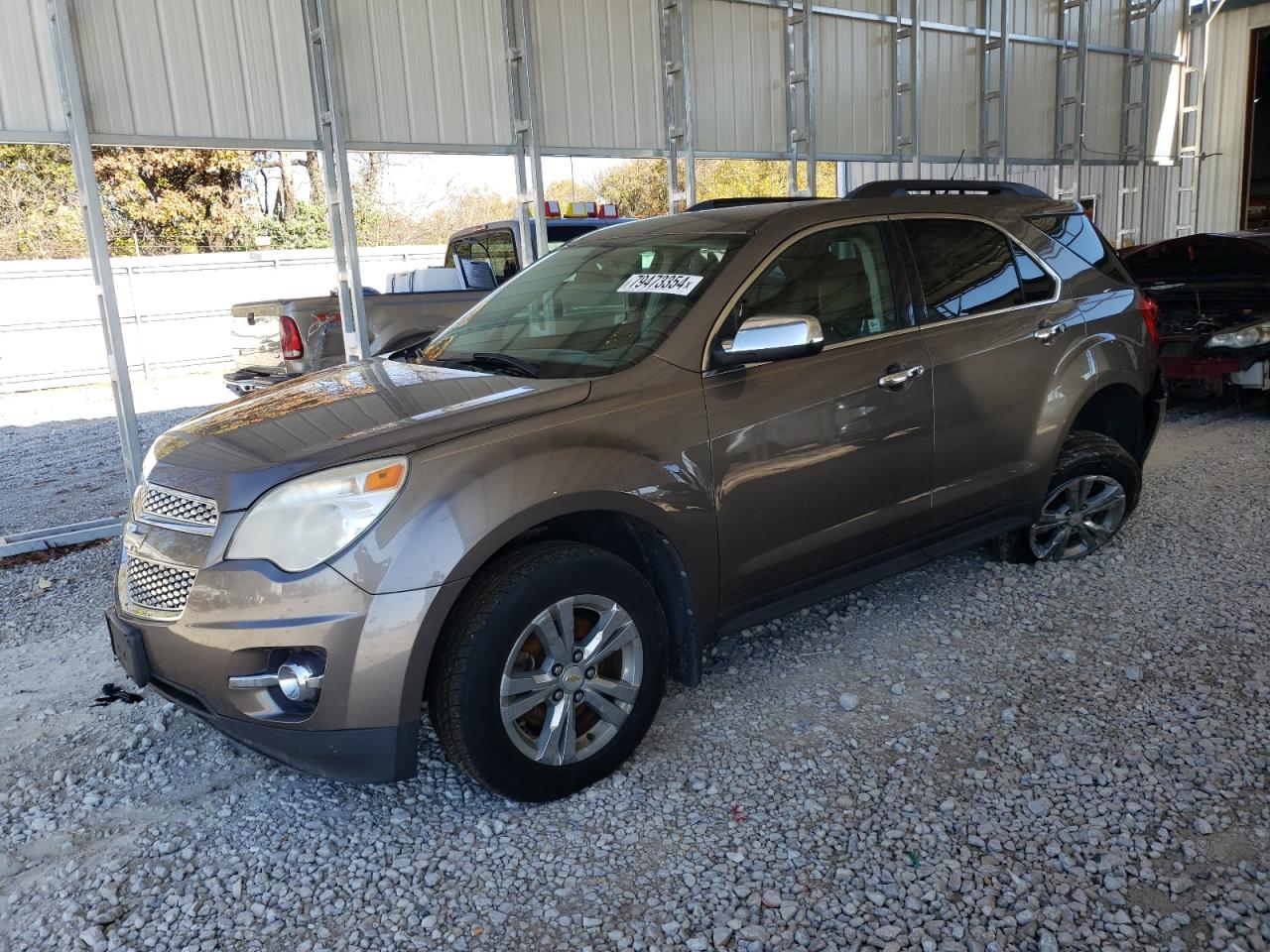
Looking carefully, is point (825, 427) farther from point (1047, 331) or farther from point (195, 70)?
point (195, 70)

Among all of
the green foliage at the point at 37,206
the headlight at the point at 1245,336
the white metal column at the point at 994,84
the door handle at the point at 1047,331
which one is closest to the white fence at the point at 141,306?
the green foliage at the point at 37,206

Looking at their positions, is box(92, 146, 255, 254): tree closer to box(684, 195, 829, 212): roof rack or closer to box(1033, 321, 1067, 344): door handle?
box(684, 195, 829, 212): roof rack

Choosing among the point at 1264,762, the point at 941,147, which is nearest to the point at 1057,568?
the point at 1264,762

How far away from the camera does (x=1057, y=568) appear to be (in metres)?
4.65

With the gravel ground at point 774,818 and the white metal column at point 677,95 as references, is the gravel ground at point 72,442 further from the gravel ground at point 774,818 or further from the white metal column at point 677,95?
the white metal column at point 677,95

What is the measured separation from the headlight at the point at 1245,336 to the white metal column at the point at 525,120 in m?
5.33

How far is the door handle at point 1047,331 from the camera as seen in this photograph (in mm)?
4145

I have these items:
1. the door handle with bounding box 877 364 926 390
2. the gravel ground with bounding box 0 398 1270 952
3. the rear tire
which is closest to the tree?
the gravel ground with bounding box 0 398 1270 952

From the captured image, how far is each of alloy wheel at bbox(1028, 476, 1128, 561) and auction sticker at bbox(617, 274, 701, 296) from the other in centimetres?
216

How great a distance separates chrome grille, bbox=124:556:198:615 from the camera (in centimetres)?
265

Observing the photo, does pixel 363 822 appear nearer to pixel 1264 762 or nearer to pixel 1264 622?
pixel 1264 762

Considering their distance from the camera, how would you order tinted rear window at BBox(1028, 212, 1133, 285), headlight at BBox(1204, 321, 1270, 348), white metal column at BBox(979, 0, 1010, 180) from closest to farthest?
tinted rear window at BBox(1028, 212, 1133, 285), headlight at BBox(1204, 321, 1270, 348), white metal column at BBox(979, 0, 1010, 180)

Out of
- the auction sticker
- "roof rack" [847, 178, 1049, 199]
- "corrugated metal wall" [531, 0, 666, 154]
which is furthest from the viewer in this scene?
"corrugated metal wall" [531, 0, 666, 154]

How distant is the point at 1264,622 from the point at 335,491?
143 inches
